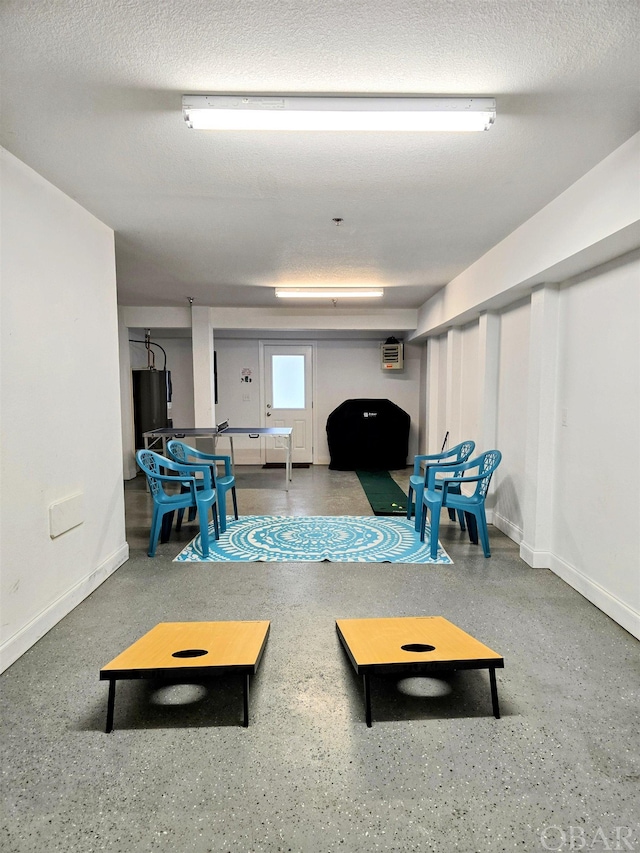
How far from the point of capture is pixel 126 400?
7.08 m

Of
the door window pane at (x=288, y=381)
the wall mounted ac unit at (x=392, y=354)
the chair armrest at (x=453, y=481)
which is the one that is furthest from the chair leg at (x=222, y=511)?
the wall mounted ac unit at (x=392, y=354)

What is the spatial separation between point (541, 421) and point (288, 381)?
558 cm

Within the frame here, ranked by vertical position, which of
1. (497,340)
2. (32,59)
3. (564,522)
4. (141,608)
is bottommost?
(141,608)

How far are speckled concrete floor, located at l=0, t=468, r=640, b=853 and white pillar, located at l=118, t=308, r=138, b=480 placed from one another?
14.7ft

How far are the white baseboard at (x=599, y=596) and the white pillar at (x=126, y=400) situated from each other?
19.6 ft

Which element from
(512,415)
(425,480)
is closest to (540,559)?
(425,480)

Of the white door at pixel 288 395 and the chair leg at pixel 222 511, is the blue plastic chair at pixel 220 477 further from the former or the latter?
the white door at pixel 288 395

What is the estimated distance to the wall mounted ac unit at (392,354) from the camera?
826 cm

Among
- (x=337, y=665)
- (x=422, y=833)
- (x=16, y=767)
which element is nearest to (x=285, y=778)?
(x=422, y=833)

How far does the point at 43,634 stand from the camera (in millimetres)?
2639

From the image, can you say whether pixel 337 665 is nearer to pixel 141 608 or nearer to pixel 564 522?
pixel 141 608

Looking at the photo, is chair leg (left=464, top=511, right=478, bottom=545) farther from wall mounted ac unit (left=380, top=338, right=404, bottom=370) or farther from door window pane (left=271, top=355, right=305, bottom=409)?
door window pane (left=271, top=355, right=305, bottom=409)

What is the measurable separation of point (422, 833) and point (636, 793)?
785mm

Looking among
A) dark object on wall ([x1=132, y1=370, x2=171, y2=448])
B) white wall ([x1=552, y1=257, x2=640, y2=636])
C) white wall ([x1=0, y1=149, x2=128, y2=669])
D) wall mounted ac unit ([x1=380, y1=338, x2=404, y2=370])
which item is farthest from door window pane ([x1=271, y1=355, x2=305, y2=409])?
white wall ([x1=552, y1=257, x2=640, y2=636])
